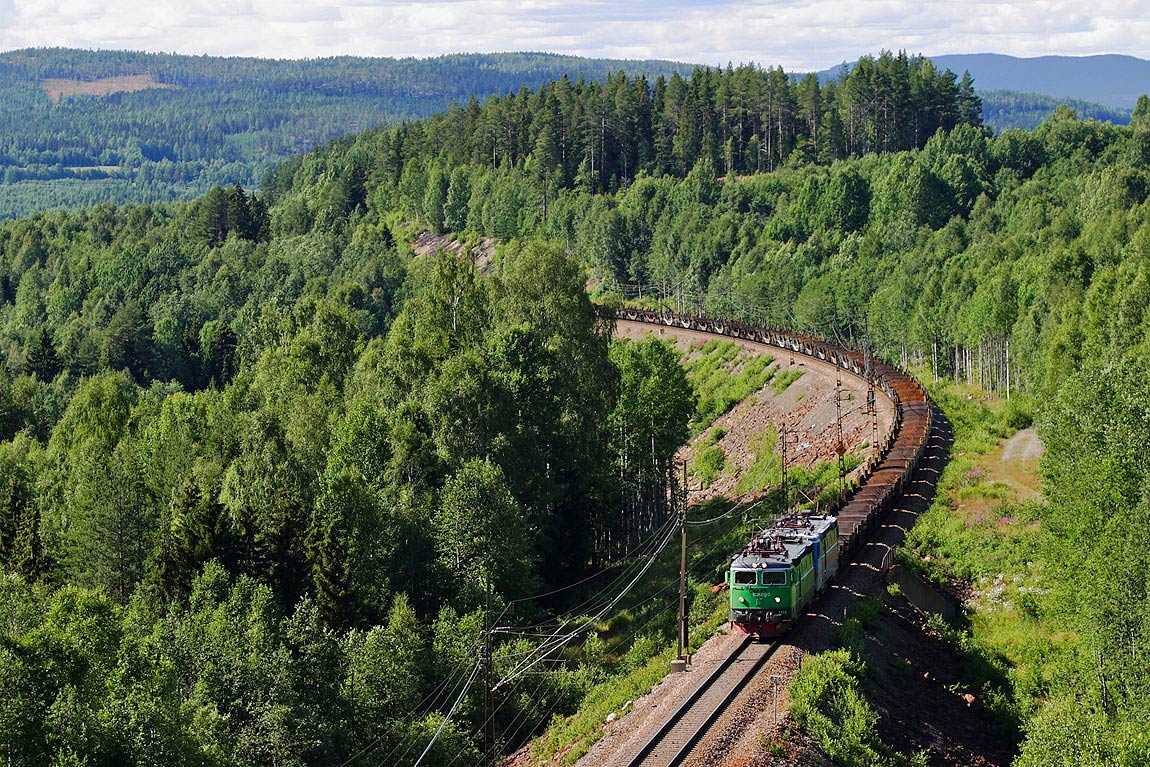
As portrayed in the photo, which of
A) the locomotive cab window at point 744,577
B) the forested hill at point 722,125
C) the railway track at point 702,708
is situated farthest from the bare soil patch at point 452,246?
the railway track at point 702,708

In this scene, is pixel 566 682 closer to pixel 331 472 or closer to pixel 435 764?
pixel 435 764

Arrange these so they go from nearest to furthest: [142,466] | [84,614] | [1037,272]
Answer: [84,614]
[142,466]
[1037,272]

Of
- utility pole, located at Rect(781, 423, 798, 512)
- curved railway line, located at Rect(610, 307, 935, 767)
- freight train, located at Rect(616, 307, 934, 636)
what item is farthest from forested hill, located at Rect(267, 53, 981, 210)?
utility pole, located at Rect(781, 423, 798, 512)

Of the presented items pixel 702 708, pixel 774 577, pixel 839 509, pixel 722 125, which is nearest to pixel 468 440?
pixel 839 509

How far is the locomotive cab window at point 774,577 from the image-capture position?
41.1 metres

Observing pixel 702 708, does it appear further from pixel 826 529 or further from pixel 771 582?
pixel 826 529

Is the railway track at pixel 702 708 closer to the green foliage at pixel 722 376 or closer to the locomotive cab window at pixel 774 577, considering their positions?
the locomotive cab window at pixel 774 577

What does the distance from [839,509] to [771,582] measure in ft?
69.6

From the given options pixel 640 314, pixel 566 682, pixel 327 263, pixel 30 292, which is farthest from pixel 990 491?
pixel 30 292

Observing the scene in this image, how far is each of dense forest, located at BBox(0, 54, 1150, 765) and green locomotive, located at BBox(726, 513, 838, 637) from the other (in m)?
8.07

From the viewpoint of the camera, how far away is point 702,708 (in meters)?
36.6

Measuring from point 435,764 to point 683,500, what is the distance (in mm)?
37615

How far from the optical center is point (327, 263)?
6727 inches

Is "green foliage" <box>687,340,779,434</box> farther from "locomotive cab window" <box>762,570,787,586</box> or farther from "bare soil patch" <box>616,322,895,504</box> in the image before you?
"locomotive cab window" <box>762,570,787,586</box>
